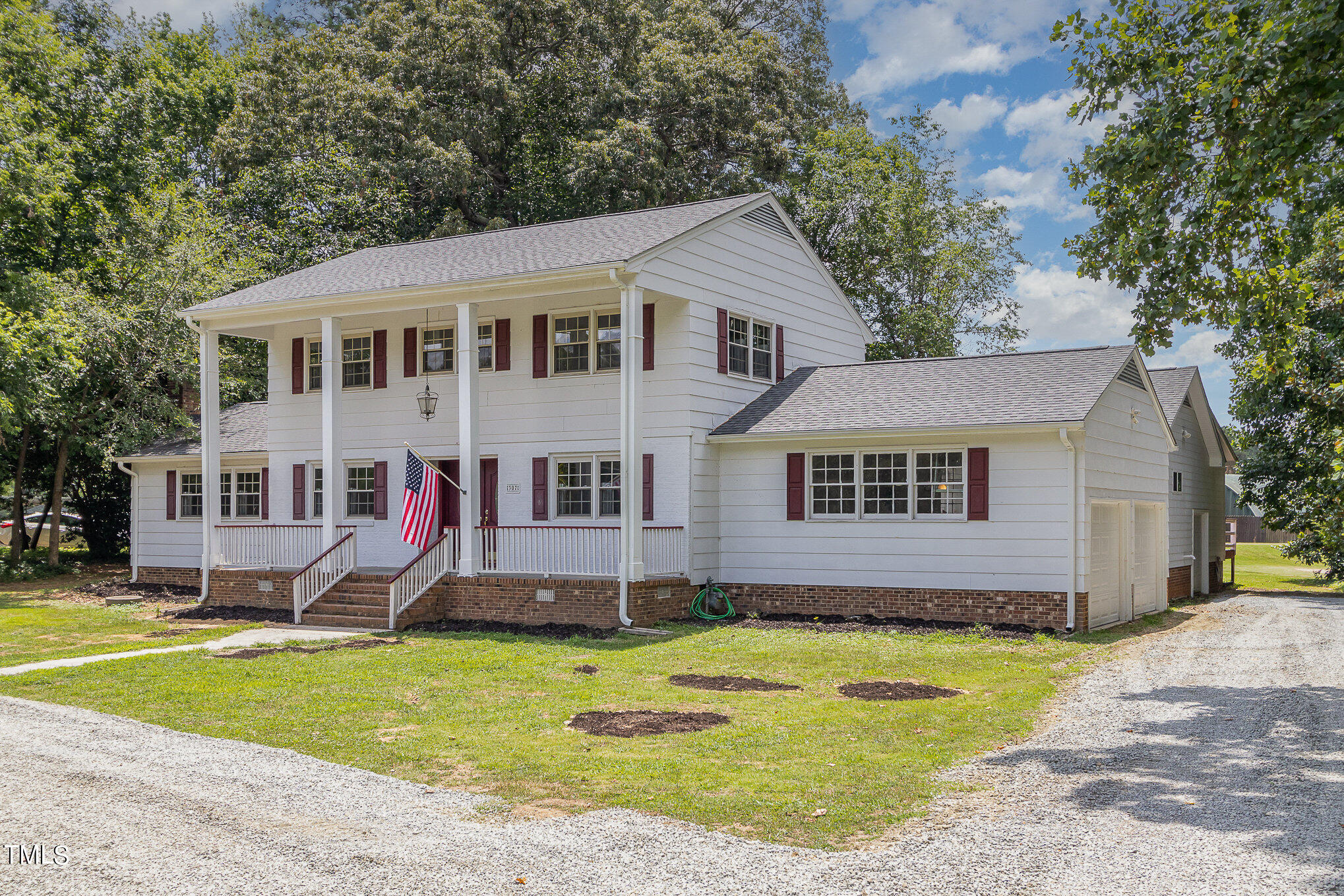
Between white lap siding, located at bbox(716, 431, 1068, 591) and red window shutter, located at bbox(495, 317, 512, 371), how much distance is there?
428 cm

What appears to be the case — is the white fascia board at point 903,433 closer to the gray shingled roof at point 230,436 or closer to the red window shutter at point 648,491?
the red window shutter at point 648,491

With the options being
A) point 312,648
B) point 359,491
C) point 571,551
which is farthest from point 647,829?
point 359,491

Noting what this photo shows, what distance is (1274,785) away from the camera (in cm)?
694

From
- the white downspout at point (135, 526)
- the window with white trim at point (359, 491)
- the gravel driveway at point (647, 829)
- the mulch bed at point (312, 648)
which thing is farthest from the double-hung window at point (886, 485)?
the white downspout at point (135, 526)

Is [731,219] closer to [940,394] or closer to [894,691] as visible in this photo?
[940,394]

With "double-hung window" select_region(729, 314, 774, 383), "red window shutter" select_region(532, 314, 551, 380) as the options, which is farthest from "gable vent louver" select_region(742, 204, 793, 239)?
"red window shutter" select_region(532, 314, 551, 380)

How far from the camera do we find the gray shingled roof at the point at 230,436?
22.2 m

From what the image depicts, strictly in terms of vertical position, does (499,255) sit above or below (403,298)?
above

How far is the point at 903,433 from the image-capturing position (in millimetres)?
15875

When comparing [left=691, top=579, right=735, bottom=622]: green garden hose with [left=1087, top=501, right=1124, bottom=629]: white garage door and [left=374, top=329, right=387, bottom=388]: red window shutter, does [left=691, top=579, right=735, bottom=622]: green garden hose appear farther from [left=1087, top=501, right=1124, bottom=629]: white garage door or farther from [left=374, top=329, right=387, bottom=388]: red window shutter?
[left=374, top=329, right=387, bottom=388]: red window shutter

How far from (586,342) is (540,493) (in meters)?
2.78

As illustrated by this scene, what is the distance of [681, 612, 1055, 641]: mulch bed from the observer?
15.2 m

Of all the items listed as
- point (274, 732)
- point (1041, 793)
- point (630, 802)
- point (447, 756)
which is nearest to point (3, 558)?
point (274, 732)

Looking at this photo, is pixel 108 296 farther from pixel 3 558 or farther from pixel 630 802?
pixel 630 802
